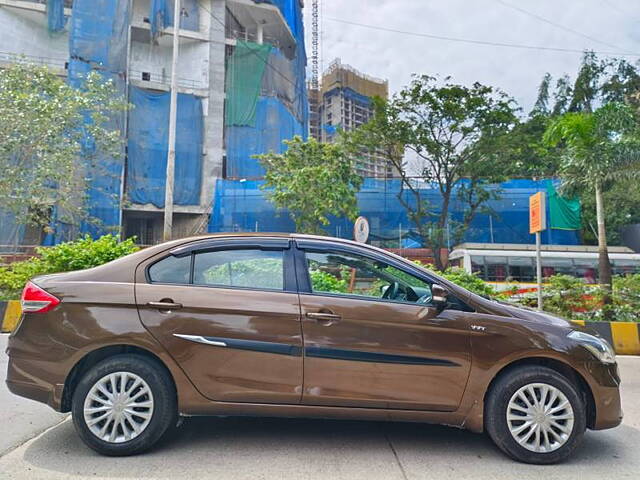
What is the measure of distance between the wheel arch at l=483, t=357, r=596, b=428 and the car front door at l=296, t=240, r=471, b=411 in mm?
269

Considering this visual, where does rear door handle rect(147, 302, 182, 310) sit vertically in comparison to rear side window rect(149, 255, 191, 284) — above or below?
below

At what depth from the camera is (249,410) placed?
3086 mm

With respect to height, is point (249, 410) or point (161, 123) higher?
point (161, 123)

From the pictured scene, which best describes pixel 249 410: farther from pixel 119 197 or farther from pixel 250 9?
pixel 250 9

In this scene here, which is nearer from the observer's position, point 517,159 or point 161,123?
point 517,159

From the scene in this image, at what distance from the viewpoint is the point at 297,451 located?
3168 millimetres

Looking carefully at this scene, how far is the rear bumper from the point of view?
3.04m

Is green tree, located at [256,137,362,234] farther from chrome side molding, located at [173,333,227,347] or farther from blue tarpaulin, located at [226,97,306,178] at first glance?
chrome side molding, located at [173,333,227,347]

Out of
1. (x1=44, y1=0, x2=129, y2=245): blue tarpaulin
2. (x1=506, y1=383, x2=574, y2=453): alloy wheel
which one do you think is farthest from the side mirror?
(x1=44, y1=0, x2=129, y2=245): blue tarpaulin

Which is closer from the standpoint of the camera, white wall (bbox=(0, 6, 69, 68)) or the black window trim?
the black window trim

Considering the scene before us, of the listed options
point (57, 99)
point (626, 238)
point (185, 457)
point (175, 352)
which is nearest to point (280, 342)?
point (175, 352)

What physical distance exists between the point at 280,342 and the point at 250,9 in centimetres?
3371

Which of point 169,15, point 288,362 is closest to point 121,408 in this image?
point 288,362

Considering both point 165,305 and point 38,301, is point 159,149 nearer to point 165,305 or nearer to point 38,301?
point 38,301
